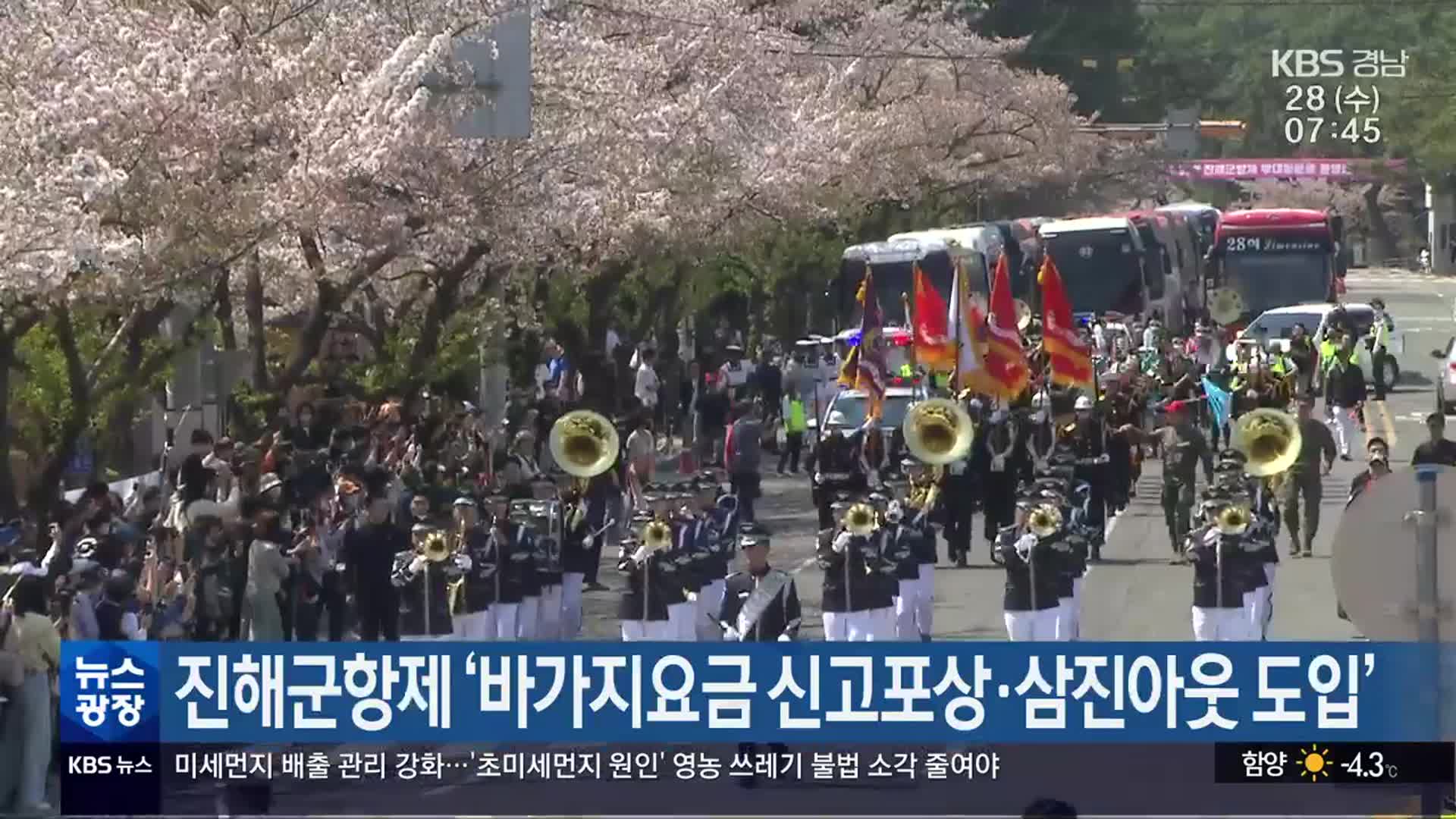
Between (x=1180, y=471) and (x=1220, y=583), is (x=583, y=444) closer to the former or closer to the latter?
(x=1220, y=583)

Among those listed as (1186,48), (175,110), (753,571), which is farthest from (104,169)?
(1186,48)

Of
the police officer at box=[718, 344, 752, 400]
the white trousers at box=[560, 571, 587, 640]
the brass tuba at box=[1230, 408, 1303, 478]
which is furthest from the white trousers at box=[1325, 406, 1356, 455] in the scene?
the white trousers at box=[560, 571, 587, 640]

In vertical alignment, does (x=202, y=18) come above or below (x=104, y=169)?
above

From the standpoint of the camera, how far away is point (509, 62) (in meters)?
22.9

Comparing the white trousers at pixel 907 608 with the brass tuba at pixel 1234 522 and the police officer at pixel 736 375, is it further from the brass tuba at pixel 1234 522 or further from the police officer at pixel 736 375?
the police officer at pixel 736 375

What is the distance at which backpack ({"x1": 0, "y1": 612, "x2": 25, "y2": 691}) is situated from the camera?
1330 cm

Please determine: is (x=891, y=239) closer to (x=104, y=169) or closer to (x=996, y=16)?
(x=996, y=16)

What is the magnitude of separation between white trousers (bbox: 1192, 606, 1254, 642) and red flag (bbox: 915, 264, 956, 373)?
482 inches

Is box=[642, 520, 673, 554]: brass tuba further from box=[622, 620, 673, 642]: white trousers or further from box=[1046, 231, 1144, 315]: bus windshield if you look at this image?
box=[1046, 231, 1144, 315]: bus windshield

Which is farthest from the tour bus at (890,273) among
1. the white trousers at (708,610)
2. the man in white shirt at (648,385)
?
the white trousers at (708,610)

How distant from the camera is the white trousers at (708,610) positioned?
16.7 m

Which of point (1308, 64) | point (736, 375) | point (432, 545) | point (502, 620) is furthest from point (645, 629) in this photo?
point (1308, 64)

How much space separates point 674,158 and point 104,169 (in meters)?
12.0

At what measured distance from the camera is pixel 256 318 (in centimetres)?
2484
